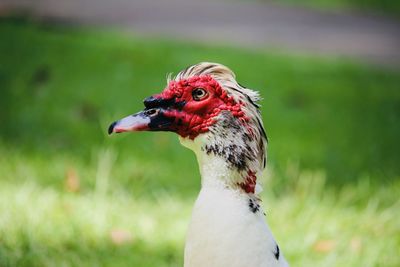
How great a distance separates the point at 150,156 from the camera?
3893 millimetres

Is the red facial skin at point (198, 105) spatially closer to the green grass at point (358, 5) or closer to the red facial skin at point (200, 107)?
the red facial skin at point (200, 107)

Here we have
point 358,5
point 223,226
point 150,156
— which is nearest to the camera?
point 223,226

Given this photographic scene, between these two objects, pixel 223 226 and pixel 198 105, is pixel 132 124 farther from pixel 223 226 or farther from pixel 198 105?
pixel 223 226

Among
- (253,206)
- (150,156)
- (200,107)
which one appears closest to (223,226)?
(253,206)

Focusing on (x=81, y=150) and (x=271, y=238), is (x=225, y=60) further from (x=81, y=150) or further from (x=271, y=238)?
(x=271, y=238)

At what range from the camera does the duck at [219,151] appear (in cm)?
166

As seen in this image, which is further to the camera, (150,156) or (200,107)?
(150,156)

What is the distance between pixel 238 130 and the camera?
1.67 meters

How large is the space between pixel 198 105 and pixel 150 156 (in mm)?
2231

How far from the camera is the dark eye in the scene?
170 cm

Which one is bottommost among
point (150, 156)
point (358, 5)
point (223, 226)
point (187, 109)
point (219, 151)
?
point (223, 226)

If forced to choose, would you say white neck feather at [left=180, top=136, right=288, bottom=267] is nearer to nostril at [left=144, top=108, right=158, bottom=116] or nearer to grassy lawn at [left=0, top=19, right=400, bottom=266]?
nostril at [left=144, top=108, right=158, bottom=116]

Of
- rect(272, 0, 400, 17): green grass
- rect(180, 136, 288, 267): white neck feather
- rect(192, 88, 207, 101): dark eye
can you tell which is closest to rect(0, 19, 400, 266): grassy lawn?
rect(180, 136, 288, 267): white neck feather

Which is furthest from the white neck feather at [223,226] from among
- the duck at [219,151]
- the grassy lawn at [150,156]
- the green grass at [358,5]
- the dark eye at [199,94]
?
the green grass at [358,5]
